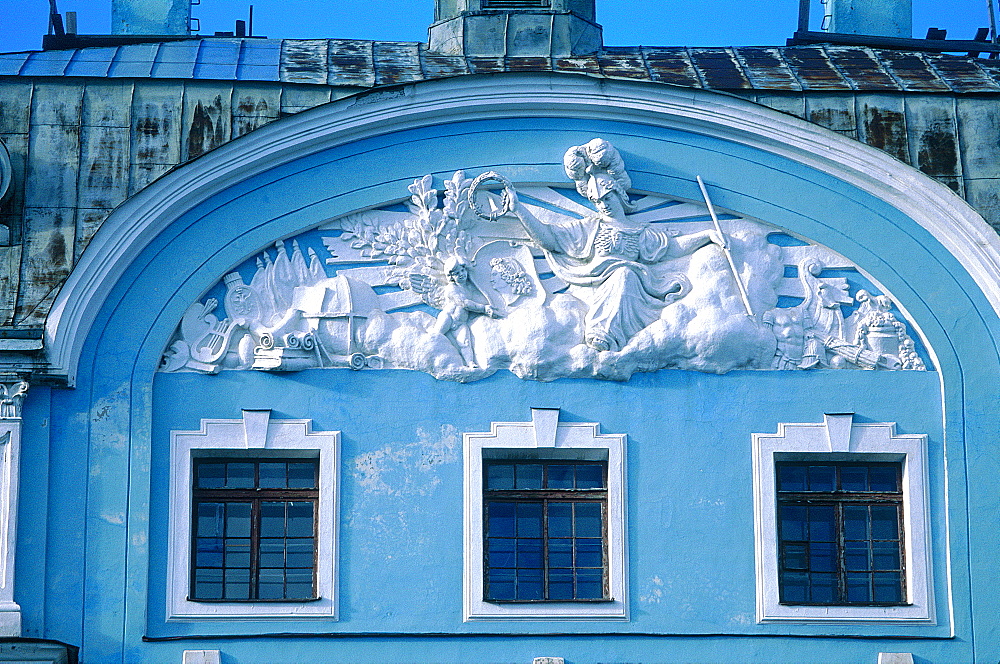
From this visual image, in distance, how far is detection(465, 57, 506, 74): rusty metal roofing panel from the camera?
60.6 feet

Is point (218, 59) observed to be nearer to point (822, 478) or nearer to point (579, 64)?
point (579, 64)

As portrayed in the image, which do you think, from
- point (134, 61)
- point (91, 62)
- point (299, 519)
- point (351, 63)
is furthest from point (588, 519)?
point (91, 62)

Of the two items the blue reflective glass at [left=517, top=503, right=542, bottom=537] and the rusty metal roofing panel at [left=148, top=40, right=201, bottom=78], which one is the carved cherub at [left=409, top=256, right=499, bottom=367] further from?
the rusty metal roofing panel at [left=148, top=40, right=201, bottom=78]

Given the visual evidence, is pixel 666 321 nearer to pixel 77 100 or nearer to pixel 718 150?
pixel 718 150

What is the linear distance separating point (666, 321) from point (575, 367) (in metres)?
0.84

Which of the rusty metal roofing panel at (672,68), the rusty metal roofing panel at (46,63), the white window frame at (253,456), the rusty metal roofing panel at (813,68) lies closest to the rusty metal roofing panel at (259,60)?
the rusty metal roofing panel at (46,63)

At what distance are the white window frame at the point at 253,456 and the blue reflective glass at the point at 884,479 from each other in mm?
4331

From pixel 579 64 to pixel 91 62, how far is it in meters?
4.28

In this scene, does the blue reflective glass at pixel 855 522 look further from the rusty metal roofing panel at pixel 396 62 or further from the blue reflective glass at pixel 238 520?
the rusty metal roofing panel at pixel 396 62

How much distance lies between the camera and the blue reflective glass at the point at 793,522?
16969 mm

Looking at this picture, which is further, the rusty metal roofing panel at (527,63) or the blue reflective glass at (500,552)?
the rusty metal roofing panel at (527,63)

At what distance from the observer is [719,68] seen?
18.6 metres

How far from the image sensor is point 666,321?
56.1 feet

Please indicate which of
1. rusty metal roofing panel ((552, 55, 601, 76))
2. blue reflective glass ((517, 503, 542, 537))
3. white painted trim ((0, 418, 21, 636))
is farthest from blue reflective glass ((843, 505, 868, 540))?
white painted trim ((0, 418, 21, 636))
